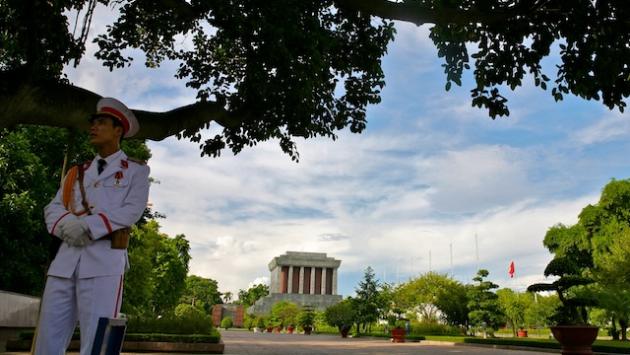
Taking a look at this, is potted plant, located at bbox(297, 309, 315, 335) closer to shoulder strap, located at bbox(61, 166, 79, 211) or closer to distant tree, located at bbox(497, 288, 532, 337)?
distant tree, located at bbox(497, 288, 532, 337)

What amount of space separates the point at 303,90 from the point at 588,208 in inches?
1608

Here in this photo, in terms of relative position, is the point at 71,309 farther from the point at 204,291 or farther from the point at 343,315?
the point at 204,291

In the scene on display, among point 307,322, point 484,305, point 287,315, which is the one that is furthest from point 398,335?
point 287,315

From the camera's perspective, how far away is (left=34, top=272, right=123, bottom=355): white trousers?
3090 mm

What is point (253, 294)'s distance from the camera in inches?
5320

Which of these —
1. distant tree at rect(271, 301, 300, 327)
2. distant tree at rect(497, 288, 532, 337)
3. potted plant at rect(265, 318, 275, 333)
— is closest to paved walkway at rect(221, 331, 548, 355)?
distant tree at rect(497, 288, 532, 337)

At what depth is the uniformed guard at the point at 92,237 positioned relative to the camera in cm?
313

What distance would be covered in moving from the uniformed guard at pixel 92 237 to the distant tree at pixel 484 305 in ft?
123

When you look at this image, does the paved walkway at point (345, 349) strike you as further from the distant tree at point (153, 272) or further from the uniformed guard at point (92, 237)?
the uniformed guard at point (92, 237)

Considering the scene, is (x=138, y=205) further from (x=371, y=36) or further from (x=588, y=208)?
(x=588, y=208)

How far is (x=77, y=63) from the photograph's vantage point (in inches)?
331

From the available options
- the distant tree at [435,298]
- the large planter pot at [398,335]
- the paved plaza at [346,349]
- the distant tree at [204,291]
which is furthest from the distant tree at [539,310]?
the distant tree at [204,291]

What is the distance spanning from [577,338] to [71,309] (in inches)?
549

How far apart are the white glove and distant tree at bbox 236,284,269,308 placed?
436ft
